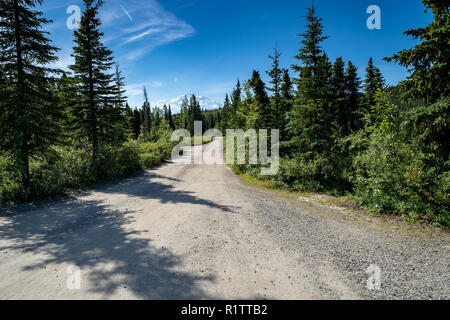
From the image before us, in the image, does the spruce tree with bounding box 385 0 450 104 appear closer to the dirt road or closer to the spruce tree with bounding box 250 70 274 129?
the dirt road

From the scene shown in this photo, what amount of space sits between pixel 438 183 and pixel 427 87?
3.13 metres

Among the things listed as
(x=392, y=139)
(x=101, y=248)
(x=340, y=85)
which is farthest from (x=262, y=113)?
(x=340, y=85)

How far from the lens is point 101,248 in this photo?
4879mm

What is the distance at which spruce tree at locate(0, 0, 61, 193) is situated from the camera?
8633 millimetres

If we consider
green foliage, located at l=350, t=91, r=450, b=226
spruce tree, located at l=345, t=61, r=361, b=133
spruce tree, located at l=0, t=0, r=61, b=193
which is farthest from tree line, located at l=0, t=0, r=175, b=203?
spruce tree, located at l=345, t=61, r=361, b=133

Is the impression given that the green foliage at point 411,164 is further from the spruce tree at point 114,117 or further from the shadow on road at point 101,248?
the spruce tree at point 114,117

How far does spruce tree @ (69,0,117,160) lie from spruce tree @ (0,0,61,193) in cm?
419

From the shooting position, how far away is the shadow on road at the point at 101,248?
357cm

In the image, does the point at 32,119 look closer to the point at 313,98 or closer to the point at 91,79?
the point at 91,79

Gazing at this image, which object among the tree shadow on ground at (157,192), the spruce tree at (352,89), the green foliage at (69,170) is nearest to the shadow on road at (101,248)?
the tree shadow on ground at (157,192)

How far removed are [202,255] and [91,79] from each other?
1511 centimetres
